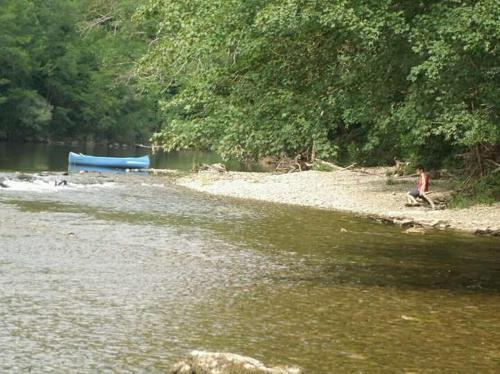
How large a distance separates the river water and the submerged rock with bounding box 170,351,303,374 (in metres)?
0.99

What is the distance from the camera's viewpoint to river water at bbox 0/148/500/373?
9.42 m

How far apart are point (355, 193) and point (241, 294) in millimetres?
19541

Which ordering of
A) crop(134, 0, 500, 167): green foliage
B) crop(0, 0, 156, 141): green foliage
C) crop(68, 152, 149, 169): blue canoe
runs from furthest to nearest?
crop(0, 0, 156, 141): green foliage → crop(68, 152, 149, 169): blue canoe → crop(134, 0, 500, 167): green foliage

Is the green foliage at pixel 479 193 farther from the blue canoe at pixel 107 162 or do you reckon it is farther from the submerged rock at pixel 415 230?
the blue canoe at pixel 107 162

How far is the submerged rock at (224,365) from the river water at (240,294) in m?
0.99

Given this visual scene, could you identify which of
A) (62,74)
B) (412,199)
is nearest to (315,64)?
(412,199)

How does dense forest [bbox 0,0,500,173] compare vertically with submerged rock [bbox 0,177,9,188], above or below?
above

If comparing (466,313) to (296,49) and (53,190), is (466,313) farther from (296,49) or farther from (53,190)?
(53,190)

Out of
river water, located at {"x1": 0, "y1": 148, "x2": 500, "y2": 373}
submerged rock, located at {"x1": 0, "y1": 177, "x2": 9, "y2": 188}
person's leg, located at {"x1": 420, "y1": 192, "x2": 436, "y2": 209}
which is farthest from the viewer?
submerged rock, located at {"x1": 0, "y1": 177, "x2": 9, "y2": 188}

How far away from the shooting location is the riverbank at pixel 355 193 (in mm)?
24156

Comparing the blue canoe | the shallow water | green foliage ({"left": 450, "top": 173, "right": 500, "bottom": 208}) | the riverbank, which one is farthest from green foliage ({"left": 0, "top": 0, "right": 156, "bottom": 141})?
the shallow water

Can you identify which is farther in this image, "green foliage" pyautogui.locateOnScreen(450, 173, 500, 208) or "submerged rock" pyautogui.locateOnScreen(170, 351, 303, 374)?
"green foliage" pyautogui.locateOnScreen(450, 173, 500, 208)

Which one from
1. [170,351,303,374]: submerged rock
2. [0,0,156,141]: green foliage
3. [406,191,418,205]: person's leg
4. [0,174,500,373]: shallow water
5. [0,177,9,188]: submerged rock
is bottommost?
[0,174,500,373]: shallow water

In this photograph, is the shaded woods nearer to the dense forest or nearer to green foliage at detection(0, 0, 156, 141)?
the dense forest
